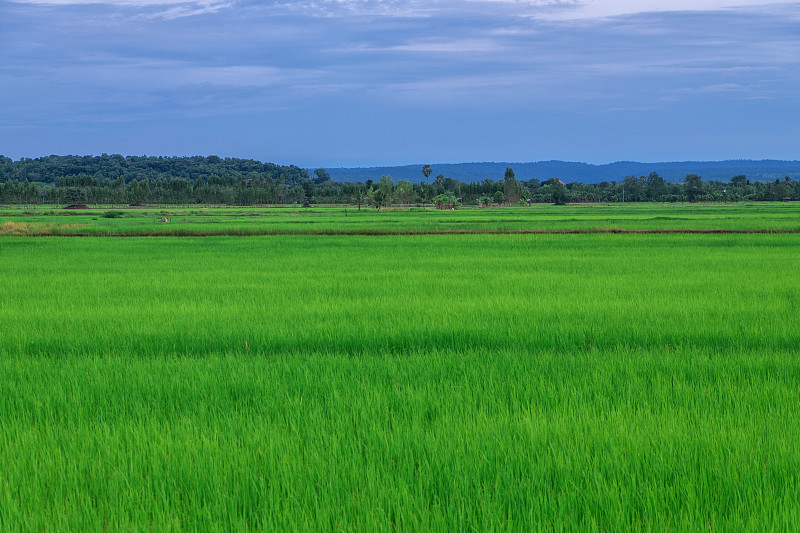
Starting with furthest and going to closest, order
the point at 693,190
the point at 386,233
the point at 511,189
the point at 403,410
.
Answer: the point at 693,190 → the point at 511,189 → the point at 386,233 → the point at 403,410

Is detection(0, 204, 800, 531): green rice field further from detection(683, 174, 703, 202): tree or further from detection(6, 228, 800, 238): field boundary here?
detection(683, 174, 703, 202): tree

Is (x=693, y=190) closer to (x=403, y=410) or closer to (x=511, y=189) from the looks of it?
(x=511, y=189)

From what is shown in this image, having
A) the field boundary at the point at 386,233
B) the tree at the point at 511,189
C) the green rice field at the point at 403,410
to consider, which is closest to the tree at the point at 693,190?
the tree at the point at 511,189

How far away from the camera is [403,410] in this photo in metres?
5.19

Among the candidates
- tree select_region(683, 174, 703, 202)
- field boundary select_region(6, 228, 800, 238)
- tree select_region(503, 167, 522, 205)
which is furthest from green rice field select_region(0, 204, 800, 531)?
tree select_region(683, 174, 703, 202)

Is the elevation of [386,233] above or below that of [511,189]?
below

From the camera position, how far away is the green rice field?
3.54 meters

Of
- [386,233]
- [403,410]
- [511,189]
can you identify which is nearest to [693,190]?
[511,189]

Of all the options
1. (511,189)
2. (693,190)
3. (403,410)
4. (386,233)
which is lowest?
(403,410)

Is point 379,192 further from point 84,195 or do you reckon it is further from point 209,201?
point 84,195

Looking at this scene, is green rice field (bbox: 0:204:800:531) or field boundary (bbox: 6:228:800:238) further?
field boundary (bbox: 6:228:800:238)

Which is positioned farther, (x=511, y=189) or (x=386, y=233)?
(x=511, y=189)

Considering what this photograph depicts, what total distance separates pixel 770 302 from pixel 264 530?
9862 millimetres

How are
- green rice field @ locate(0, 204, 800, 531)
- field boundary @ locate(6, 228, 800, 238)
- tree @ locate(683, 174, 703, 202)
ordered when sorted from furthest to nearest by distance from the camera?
1. tree @ locate(683, 174, 703, 202)
2. field boundary @ locate(6, 228, 800, 238)
3. green rice field @ locate(0, 204, 800, 531)
